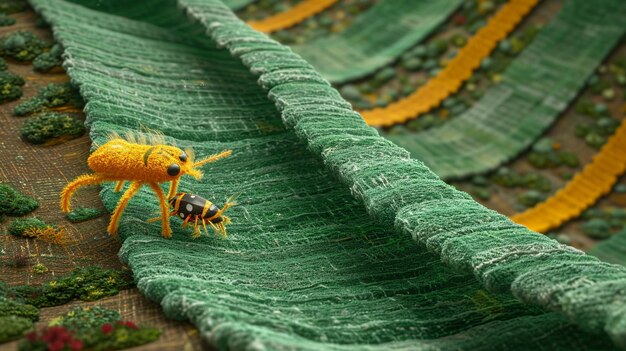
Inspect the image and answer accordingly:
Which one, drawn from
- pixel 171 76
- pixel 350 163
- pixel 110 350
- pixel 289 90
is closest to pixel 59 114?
pixel 171 76

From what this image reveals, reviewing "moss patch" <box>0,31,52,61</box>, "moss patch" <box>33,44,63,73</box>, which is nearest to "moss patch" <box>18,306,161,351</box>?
"moss patch" <box>33,44,63,73</box>

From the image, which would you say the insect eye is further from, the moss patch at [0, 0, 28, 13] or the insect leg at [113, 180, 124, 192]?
the moss patch at [0, 0, 28, 13]

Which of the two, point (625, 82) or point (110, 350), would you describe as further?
point (625, 82)

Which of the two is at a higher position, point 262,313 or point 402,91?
point 262,313

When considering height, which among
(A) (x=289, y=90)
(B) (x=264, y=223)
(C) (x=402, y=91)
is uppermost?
(A) (x=289, y=90)

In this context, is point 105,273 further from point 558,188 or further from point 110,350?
point 558,188


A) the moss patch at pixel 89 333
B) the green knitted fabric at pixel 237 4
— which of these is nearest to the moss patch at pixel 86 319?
the moss patch at pixel 89 333

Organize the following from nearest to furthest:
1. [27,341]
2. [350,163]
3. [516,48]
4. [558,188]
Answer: [27,341] < [350,163] < [558,188] < [516,48]
